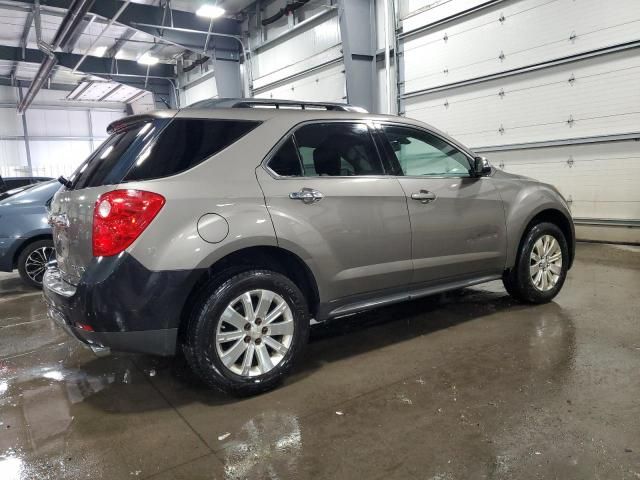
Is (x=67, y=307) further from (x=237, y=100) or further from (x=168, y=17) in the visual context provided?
(x=168, y=17)

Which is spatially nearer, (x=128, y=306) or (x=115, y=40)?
(x=128, y=306)

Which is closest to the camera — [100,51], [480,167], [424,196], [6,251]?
[424,196]

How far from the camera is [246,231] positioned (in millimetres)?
2525

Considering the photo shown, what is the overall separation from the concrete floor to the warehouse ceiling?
948cm

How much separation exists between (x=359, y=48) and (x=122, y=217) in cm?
875

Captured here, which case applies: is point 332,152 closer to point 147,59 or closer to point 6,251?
point 6,251

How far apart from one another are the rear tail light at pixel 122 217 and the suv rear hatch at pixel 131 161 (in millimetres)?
72

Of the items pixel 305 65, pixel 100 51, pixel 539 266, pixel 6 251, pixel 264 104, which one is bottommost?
pixel 539 266

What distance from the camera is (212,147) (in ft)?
8.61

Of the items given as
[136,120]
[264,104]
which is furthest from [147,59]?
[136,120]

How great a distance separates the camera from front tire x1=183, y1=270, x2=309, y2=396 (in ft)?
8.09

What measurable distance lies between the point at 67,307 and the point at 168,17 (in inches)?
447

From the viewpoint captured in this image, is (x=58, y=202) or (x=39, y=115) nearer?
(x=58, y=202)

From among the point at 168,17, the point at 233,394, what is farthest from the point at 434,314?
the point at 168,17
